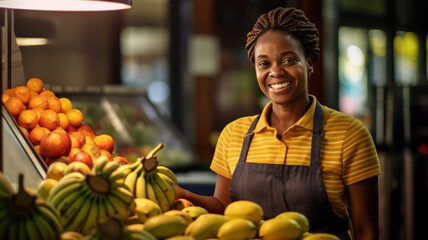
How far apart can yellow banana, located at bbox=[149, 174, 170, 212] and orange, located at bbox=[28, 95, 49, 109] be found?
86cm

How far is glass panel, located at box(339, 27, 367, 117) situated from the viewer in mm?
10570

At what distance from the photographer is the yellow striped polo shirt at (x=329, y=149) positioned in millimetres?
2592

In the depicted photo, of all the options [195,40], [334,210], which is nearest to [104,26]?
[195,40]

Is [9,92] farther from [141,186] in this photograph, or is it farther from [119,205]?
[119,205]

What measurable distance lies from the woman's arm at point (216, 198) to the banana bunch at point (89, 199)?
2.32 ft

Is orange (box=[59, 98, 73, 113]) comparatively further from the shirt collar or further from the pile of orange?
the shirt collar

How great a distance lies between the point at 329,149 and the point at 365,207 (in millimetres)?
286

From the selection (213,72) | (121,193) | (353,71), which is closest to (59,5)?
(121,193)

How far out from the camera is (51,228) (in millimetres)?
1694

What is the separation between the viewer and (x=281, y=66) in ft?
8.76

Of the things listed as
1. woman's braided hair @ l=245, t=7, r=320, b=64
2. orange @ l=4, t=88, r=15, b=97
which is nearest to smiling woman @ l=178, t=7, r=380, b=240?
woman's braided hair @ l=245, t=7, r=320, b=64

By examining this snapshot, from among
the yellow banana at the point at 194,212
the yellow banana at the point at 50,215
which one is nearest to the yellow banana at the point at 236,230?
the yellow banana at the point at 194,212

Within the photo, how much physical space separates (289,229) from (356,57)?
948 centimetres

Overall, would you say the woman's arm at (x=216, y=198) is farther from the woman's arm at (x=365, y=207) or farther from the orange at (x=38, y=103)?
the orange at (x=38, y=103)
